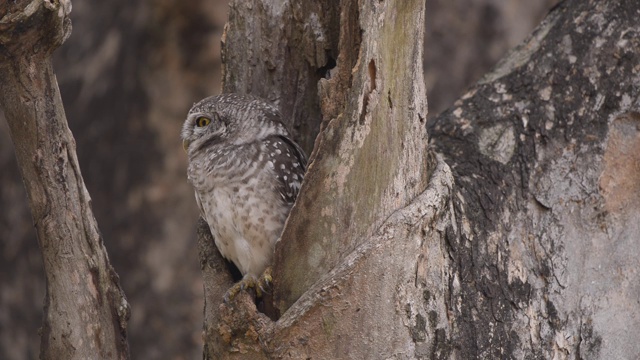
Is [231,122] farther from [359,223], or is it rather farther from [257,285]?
[359,223]

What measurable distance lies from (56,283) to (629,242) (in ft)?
8.03

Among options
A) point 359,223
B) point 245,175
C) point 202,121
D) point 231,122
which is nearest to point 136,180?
point 202,121

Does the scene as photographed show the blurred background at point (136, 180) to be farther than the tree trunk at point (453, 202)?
Yes

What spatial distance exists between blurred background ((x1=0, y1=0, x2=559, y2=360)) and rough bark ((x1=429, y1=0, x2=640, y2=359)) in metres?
3.66

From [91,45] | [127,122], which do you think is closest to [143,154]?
[127,122]

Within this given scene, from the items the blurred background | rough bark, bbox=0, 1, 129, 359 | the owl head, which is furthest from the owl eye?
the blurred background

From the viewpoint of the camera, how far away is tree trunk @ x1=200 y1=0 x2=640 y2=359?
3.94m

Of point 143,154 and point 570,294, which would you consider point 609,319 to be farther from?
point 143,154

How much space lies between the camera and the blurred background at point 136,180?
8.06 meters

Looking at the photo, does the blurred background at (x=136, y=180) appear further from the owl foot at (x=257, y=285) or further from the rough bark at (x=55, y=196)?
the owl foot at (x=257, y=285)

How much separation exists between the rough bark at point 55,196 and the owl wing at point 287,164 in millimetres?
840

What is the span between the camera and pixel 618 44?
472 cm

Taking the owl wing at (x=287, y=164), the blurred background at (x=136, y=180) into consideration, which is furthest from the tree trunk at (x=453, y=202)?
the blurred background at (x=136, y=180)

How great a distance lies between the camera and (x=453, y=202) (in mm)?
4285
